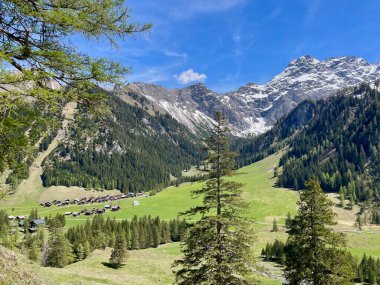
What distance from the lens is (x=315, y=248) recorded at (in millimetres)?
28250

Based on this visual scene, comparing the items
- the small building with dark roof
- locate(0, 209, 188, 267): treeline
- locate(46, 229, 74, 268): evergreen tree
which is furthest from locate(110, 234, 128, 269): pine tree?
the small building with dark roof

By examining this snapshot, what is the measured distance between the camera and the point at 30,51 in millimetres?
11234

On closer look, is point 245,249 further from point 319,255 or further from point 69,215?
point 69,215

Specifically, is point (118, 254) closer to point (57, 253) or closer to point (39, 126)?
point (57, 253)

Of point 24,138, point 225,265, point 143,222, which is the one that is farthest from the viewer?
point 143,222

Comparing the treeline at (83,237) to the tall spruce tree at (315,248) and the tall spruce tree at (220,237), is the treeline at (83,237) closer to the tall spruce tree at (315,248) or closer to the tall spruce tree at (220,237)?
the tall spruce tree at (315,248)

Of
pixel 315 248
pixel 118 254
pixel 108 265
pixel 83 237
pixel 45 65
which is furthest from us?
pixel 83 237

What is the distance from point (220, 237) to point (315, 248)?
8.71m

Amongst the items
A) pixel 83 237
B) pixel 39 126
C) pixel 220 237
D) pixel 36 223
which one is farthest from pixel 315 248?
pixel 36 223

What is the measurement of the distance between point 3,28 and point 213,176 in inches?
799

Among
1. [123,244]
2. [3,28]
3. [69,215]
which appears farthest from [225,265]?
[69,215]

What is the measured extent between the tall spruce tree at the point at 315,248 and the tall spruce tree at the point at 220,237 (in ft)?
16.7

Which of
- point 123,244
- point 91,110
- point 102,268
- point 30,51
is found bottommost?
point 102,268

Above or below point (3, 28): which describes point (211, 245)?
below
